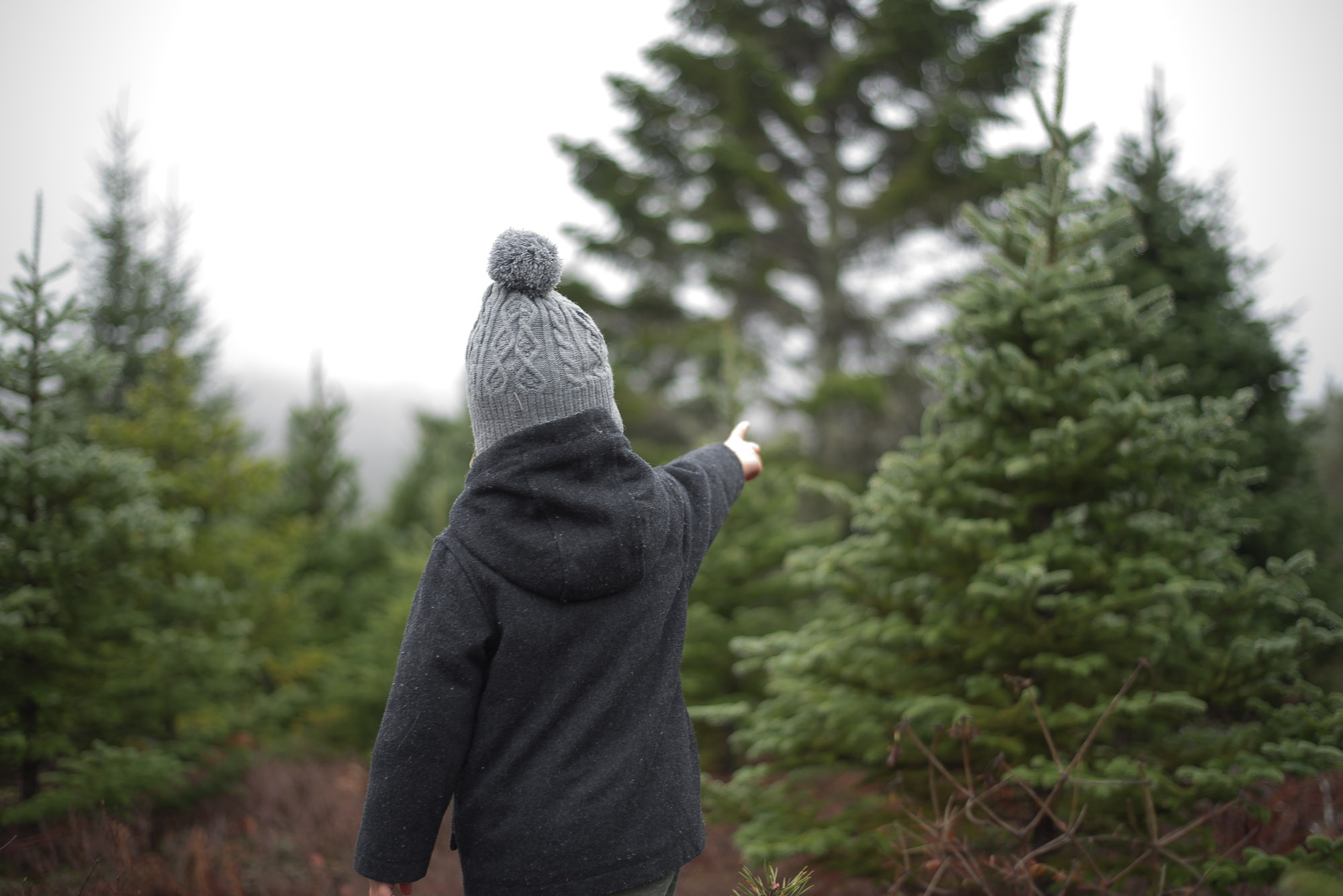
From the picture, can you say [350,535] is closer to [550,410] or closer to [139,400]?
[139,400]

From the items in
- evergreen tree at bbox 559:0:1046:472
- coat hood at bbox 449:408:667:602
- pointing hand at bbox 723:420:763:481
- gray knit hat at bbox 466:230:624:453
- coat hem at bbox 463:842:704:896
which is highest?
evergreen tree at bbox 559:0:1046:472

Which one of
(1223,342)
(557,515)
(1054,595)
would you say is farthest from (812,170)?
Answer: (557,515)

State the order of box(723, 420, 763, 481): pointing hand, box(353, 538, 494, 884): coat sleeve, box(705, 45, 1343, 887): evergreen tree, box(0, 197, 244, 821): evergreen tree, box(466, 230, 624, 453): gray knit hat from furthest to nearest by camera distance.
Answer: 1. box(0, 197, 244, 821): evergreen tree
2. box(705, 45, 1343, 887): evergreen tree
3. box(723, 420, 763, 481): pointing hand
4. box(466, 230, 624, 453): gray knit hat
5. box(353, 538, 494, 884): coat sleeve

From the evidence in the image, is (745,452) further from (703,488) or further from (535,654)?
(535,654)

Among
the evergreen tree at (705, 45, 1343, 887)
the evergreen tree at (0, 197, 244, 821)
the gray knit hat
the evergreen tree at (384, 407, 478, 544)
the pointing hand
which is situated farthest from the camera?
the evergreen tree at (384, 407, 478, 544)

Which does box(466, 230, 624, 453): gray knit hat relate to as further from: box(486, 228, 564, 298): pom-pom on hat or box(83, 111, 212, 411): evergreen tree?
box(83, 111, 212, 411): evergreen tree

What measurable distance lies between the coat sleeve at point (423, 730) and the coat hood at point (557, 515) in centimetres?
12

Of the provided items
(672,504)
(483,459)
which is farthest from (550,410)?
(672,504)

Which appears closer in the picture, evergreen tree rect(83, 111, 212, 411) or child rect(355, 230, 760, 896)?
child rect(355, 230, 760, 896)

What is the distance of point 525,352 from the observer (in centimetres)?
175

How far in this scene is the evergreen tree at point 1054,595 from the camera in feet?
9.59

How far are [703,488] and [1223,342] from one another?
560 cm

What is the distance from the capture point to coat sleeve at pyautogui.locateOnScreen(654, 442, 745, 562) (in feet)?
6.59

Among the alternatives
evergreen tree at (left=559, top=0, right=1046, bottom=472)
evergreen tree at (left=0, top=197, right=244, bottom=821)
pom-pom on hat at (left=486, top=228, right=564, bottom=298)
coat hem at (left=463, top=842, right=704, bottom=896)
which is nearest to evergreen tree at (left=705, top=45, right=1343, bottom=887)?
coat hem at (left=463, top=842, right=704, bottom=896)
